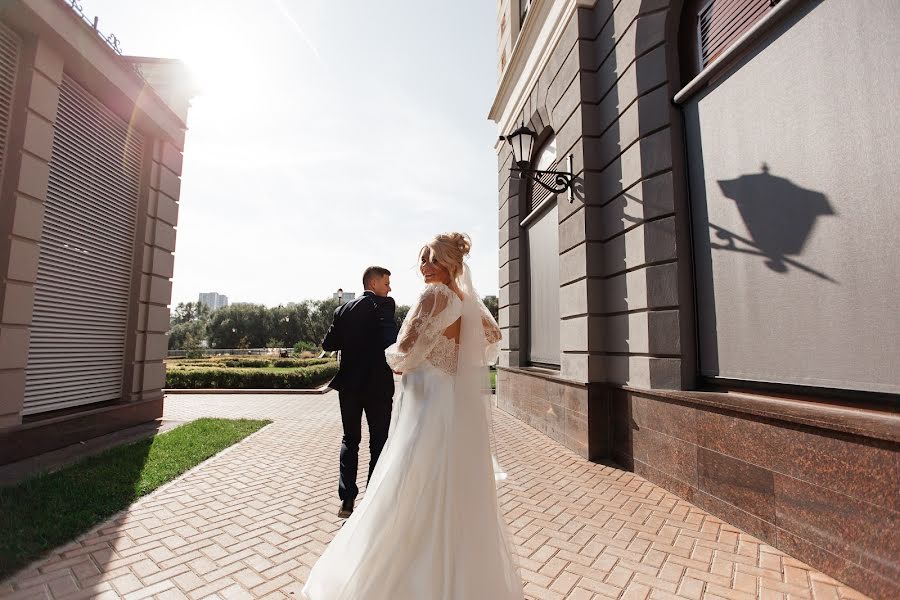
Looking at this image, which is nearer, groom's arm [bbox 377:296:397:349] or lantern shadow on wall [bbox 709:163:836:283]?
lantern shadow on wall [bbox 709:163:836:283]

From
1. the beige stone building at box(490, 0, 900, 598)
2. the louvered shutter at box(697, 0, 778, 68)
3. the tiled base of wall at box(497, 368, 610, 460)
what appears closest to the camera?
the beige stone building at box(490, 0, 900, 598)

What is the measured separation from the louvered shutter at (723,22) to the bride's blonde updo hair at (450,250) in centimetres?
413

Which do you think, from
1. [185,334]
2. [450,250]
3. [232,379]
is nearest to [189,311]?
[185,334]

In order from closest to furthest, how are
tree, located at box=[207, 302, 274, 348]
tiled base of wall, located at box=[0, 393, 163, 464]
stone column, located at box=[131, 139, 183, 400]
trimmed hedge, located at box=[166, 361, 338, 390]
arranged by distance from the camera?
tiled base of wall, located at box=[0, 393, 163, 464] < stone column, located at box=[131, 139, 183, 400] < trimmed hedge, located at box=[166, 361, 338, 390] < tree, located at box=[207, 302, 274, 348]

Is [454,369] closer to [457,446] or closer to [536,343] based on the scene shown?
[457,446]

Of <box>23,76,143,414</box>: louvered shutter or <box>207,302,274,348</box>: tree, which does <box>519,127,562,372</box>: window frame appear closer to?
<box>23,76,143,414</box>: louvered shutter

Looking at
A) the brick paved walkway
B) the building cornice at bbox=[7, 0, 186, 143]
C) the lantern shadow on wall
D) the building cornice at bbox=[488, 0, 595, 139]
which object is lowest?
the brick paved walkway

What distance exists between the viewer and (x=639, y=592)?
289 centimetres

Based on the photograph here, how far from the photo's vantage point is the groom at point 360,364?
4258 mm

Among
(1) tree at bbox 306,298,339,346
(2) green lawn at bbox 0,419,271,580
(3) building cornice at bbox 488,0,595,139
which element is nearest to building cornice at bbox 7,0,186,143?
(2) green lawn at bbox 0,419,271,580

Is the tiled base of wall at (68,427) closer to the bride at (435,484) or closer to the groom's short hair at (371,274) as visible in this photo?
the groom's short hair at (371,274)

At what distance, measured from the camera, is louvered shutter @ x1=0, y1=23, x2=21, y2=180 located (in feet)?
19.2

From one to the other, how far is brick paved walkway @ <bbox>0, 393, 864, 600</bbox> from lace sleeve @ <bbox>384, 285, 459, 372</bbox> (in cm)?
179

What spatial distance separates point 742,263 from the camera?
4375mm
